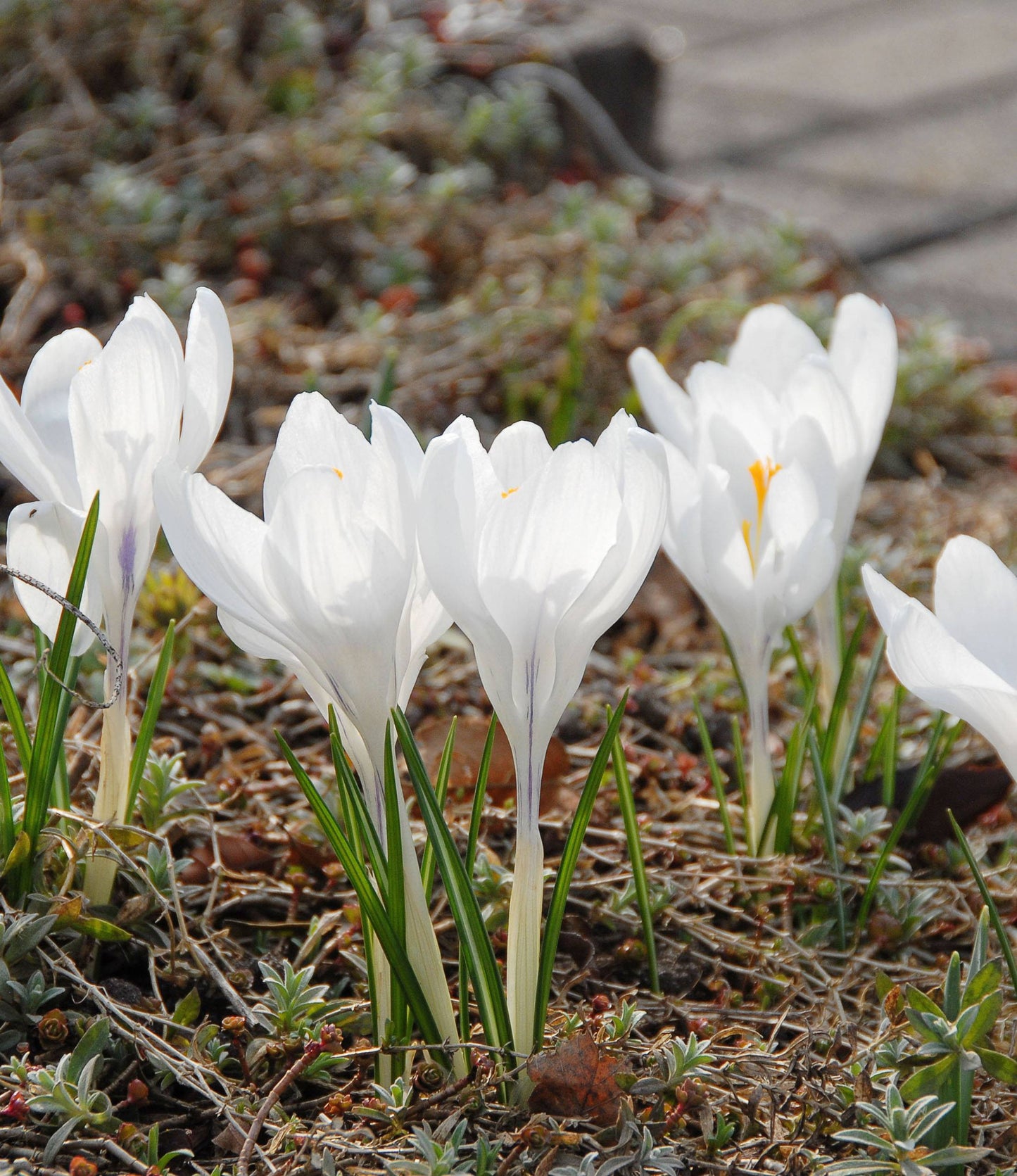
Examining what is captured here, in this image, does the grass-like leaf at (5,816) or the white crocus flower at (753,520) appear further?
the white crocus flower at (753,520)

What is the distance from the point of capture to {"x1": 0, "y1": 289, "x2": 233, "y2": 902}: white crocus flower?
100 cm

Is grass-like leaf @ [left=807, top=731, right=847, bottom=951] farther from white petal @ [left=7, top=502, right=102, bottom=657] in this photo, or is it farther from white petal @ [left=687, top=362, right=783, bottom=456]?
white petal @ [left=7, top=502, right=102, bottom=657]

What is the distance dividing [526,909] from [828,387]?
611 mm

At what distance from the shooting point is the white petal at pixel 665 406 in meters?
1.34

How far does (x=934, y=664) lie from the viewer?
0.88m

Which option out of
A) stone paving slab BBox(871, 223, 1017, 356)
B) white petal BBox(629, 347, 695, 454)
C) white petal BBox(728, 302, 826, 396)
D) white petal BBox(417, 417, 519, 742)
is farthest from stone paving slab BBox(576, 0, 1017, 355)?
white petal BBox(417, 417, 519, 742)

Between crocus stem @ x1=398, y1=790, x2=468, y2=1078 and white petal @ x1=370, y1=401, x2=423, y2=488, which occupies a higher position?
white petal @ x1=370, y1=401, x2=423, y2=488

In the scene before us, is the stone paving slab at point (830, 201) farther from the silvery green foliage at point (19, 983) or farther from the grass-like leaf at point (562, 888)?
the silvery green foliage at point (19, 983)

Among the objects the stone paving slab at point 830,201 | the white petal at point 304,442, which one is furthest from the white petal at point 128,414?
the stone paving slab at point 830,201

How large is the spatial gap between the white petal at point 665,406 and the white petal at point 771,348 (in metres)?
0.10

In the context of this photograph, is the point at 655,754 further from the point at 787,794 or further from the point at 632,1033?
the point at 632,1033

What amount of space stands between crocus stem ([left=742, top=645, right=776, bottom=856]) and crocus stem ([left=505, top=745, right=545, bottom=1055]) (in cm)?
39

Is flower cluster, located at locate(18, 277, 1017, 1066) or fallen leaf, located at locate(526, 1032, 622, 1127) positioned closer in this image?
flower cluster, located at locate(18, 277, 1017, 1066)

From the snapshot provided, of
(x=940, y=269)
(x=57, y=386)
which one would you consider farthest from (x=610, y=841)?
(x=940, y=269)
